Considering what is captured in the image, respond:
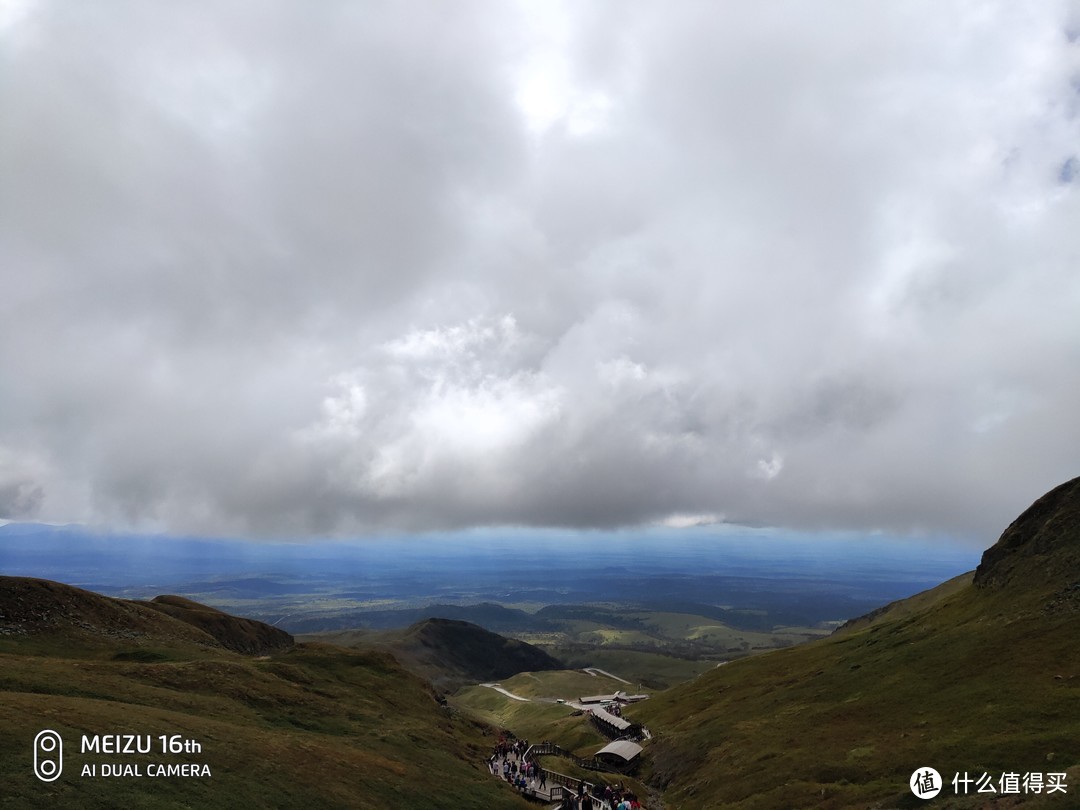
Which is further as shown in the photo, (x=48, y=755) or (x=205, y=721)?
(x=205, y=721)

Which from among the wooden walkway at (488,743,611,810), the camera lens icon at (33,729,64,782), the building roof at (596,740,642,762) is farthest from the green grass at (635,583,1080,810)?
the camera lens icon at (33,729,64,782)

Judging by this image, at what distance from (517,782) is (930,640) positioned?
183 ft

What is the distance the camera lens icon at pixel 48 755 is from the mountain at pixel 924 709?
51.9m

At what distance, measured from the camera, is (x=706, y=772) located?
67.6 metres

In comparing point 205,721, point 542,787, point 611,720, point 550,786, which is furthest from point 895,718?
point 205,721

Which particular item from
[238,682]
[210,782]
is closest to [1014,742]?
[210,782]

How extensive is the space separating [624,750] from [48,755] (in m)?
73.1

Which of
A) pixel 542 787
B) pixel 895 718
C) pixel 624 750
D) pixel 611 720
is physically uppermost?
pixel 895 718


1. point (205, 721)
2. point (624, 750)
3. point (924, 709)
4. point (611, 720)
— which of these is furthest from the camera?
point (611, 720)

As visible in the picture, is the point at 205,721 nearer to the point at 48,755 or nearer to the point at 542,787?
the point at 48,755

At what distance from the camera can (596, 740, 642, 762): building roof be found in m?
83.7

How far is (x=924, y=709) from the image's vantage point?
56562 mm

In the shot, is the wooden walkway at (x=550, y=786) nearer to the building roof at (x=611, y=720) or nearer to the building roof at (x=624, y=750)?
the building roof at (x=624, y=750)

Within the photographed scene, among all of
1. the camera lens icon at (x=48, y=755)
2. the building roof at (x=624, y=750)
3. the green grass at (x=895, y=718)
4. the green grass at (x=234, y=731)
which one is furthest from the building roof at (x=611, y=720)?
the camera lens icon at (x=48, y=755)
